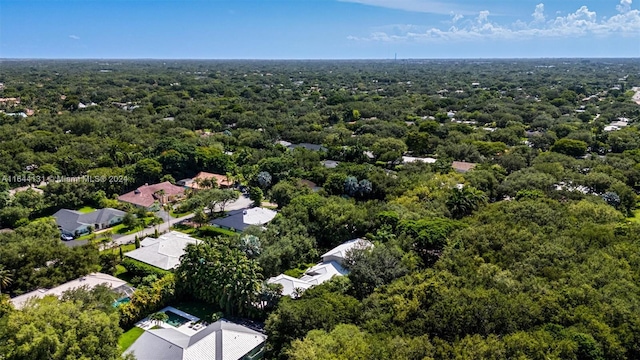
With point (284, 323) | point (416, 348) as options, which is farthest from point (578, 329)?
point (284, 323)

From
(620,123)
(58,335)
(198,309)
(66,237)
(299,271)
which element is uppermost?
(58,335)

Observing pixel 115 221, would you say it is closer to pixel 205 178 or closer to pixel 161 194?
pixel 161 194

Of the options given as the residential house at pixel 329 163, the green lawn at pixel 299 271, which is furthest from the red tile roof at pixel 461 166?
the green lawn at pixel 299 271

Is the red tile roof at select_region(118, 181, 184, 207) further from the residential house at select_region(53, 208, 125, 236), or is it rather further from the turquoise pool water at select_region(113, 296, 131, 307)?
the turquoise pool water at select_region(113, 296, 131, 307)

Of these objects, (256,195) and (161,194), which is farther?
(161,194)

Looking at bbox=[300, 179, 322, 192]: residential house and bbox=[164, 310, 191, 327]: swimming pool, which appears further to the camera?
bbox=[300, 179, 322, 192]: residential house

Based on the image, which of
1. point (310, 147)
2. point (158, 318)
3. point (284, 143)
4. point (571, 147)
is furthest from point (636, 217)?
point (284, 143)

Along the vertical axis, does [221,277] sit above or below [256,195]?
above

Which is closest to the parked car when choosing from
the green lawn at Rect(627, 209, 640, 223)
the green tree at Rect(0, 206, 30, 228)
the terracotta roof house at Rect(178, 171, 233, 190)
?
the green tree at Rect(0, 206, 30, 228)

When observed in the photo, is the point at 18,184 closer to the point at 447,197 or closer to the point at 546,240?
the point at 447,197
